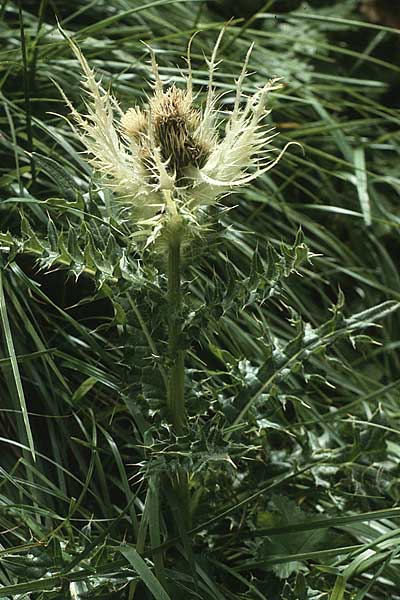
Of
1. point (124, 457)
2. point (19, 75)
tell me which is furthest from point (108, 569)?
point (19, 75)

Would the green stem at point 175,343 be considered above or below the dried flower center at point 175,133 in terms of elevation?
below

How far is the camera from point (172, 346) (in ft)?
3.12

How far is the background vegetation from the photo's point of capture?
0.95 metres

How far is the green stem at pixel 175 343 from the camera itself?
935mm

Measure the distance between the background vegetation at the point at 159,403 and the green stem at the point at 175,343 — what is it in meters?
0.02

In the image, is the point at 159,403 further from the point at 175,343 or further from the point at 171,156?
the point at 171,156

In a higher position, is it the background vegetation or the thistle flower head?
the thistle flower head

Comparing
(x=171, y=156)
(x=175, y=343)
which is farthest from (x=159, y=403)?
(x=171, y=156)

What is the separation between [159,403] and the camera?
98 centimetres

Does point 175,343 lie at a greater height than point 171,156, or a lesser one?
lesser

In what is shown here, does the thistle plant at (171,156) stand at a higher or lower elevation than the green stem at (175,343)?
higher

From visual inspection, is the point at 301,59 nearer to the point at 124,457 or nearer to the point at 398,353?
the point at 398,353

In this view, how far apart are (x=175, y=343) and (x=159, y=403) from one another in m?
0.07

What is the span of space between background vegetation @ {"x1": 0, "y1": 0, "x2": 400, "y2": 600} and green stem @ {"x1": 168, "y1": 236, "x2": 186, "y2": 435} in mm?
15
